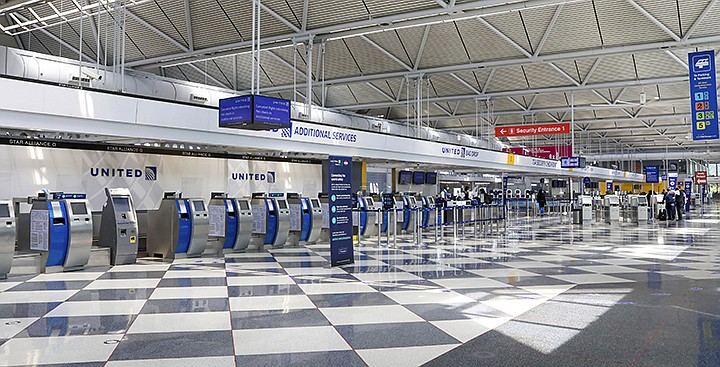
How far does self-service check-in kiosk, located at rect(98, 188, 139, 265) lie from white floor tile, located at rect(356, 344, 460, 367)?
7.21 metres

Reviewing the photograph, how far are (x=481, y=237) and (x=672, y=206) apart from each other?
15.5 metres

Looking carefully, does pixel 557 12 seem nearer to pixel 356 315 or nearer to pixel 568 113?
pixel 356 315

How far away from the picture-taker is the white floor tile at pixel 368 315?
5.73 meters

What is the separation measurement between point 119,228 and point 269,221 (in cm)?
388

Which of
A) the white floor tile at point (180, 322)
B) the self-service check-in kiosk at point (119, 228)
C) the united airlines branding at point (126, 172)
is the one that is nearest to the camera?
the white floor tile at point (180, 322)

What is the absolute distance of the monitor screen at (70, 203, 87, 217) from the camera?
31.2ft

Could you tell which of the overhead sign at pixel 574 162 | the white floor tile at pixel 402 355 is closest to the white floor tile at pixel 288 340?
the white floor tile at pixel 402 355

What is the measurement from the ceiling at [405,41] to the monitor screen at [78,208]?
2.92 meters

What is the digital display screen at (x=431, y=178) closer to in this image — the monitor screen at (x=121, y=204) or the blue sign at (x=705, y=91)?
the blue sign at (x=705, y=91)

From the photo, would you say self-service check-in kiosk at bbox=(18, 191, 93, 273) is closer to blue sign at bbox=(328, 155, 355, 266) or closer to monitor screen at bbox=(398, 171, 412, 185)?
blue sign at bbox=(328, 155, 355, 266)

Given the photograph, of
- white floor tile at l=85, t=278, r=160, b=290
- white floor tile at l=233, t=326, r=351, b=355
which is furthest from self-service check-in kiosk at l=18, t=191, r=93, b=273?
white floor tile at l=233, t=326, r=351, b=355

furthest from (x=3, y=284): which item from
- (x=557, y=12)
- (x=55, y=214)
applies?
(x=557, y=12)

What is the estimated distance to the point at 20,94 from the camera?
8445mm

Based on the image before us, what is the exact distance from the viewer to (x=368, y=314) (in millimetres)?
6066
